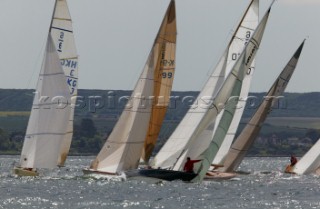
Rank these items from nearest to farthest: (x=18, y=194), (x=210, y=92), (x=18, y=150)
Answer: (x=18, y=194) → (x=210, y=92) → (x=18, y=150)

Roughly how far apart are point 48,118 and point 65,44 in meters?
7.45

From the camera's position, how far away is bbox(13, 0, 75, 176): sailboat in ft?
171

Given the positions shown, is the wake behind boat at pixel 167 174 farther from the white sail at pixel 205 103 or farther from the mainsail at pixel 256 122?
the mainsail at pixel 256 122

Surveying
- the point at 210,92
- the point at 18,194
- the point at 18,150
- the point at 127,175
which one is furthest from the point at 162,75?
the point at 18,150

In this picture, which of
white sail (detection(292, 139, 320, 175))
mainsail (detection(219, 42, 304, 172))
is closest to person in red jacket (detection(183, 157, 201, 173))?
mainsail (detection(219, 42, 304, 172))

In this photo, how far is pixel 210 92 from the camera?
184 ft

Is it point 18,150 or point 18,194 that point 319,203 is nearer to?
point 18,194

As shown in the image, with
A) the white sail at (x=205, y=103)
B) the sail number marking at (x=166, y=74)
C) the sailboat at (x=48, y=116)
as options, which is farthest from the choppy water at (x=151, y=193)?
the sail number marking at (x=166, y=74)

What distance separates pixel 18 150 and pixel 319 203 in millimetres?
108554

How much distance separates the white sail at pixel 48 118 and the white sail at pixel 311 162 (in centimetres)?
1325

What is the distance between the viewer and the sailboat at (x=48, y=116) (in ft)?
171

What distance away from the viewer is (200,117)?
54.8 m

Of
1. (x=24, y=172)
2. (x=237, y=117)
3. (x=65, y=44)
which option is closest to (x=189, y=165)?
(x=24, y=172)

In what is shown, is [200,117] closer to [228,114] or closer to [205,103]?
[205,103]
